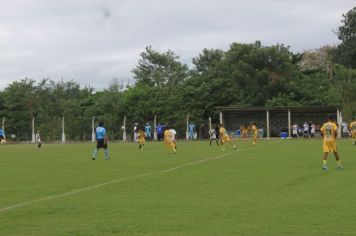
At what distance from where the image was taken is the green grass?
920 centimetres

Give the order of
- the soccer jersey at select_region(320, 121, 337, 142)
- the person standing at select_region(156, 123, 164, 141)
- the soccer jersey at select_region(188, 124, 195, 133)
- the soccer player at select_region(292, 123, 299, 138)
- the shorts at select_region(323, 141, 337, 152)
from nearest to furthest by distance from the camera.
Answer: the shorts at select_region(323, 141, 337, 152)
the soccer jersey at select_region(320, 121, 337, 142)
the soccer player at select_region(292, 123, 299, 138)
the person standing at select_region(156, 123, 164, 141)
the soccer jersey at select_region(188, 124, 195, 133)

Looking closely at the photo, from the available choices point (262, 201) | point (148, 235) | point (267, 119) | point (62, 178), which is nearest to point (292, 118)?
point (267, 119)

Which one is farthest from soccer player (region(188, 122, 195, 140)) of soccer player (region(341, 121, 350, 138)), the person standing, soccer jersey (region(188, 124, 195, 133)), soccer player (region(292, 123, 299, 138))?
soccer player (region(341, 121, 350, 138))

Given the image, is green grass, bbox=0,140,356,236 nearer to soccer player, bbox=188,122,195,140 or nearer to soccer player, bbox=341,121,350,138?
soccer player, bbox=341,121,350,138

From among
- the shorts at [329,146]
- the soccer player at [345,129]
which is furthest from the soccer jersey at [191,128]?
the shorts at [329,146]

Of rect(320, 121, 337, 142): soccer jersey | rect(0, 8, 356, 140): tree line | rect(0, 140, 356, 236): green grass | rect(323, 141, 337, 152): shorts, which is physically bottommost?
rect(0, 140, 356, 236): green grass

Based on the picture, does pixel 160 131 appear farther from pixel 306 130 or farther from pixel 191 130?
pixel 306 130

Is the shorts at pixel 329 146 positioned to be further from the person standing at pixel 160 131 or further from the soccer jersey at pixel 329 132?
the person standing at pixel 160 131

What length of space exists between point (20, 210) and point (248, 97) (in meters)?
54.7

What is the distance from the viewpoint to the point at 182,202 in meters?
12.0

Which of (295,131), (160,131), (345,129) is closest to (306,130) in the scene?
(295,131)

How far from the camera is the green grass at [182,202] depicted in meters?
9.20

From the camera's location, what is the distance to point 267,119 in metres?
56.1

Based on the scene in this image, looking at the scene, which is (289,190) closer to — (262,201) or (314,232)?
(262,201)
